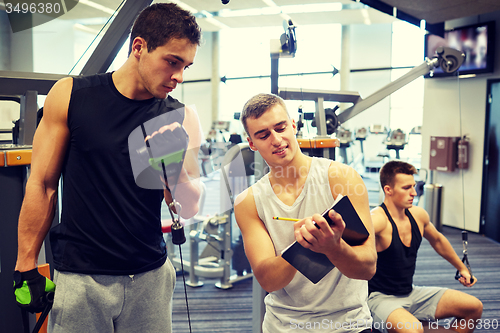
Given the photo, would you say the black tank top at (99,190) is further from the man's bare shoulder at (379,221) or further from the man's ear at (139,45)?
the man's bare shoulder at (379,221)

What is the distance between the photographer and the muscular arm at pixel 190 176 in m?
1.26

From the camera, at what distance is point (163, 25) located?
3.62 ft

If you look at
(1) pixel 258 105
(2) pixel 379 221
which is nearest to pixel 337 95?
(2) pixel 379 221

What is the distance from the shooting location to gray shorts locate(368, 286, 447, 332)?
2020mm

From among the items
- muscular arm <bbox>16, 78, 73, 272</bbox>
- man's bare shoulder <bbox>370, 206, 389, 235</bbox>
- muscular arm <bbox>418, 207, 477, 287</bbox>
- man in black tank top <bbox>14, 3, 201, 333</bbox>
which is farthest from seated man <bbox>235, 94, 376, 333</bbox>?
muscular arm <bbox>418, 207, 477, 287</bbox>

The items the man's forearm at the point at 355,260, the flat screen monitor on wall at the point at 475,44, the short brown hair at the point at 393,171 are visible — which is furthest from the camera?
the flat screen monitor on wall at the point at 475,44

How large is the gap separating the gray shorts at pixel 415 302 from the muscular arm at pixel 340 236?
97 centimetres

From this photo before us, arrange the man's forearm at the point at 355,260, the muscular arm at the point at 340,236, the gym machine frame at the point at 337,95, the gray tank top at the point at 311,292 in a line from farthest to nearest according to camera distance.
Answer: the gym machine frame at the point at 337,95, the gray tank top at the point at 311,292, the man's forearm at the point at 355,260, the muscular arm at the point at 340,236

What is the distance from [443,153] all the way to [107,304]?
507cm

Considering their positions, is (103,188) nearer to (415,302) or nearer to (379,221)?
(379,221)

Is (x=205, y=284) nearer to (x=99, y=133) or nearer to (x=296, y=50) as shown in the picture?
(x=296, y=50)

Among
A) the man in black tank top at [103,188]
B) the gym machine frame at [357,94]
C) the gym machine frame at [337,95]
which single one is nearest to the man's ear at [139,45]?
the man in black tank top at [103,188]

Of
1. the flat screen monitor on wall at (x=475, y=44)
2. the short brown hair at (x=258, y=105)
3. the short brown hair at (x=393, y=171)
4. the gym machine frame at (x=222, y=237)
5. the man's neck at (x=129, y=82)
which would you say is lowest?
the gym machine frame at (x=222, y=237)

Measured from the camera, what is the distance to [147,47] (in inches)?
44.4
